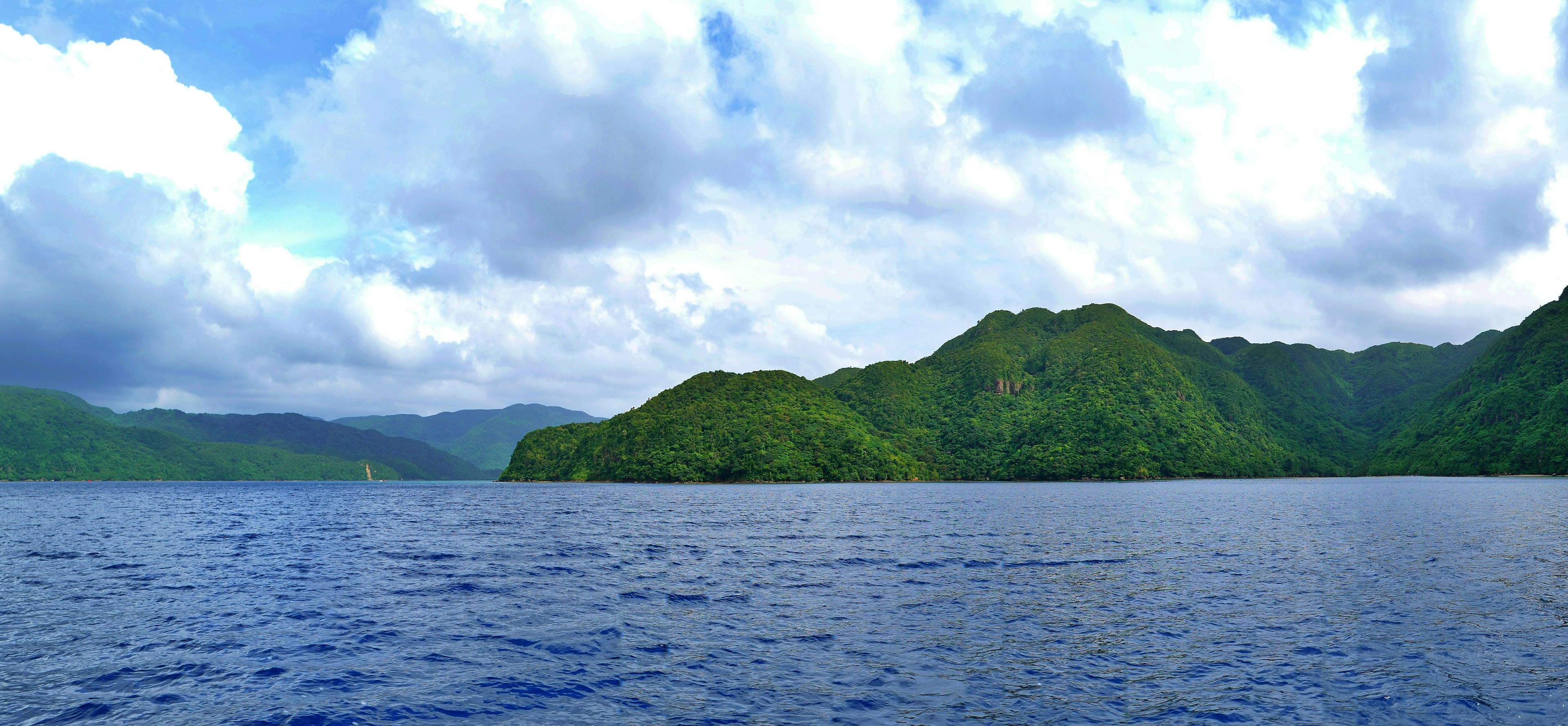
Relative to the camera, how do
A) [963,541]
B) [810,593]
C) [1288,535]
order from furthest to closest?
1. [1288,535]
2. [963,541]
3. [810,593]

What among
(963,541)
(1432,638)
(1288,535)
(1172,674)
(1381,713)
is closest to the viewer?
(1381,713)

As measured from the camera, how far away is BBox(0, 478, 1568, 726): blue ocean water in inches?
896

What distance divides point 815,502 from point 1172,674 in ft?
401

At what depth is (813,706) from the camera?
22.4 meters

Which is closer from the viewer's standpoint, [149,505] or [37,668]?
[37,668]

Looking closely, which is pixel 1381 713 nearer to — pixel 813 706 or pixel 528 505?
pixel 813 706

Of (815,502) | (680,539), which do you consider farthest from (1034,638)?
(815,502)

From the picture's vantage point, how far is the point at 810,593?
137ft

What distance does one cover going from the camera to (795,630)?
108 ft

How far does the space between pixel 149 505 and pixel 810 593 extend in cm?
16910

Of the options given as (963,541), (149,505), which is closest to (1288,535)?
(963,541)

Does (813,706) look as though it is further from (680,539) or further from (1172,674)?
(680,539)

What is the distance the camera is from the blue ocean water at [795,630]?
2277 centimetres

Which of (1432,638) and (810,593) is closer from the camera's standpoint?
(1432,638)
